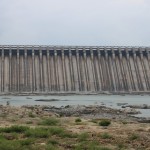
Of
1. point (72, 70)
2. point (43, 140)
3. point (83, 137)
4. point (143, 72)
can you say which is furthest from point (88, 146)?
Result: point (143, 72)

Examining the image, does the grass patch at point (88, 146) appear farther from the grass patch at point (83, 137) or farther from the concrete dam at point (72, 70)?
the concrete dam at point (72, 70)

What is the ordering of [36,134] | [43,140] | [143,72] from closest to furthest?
[43,140]
[36,134]
[143,72]

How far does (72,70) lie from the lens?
110 meters

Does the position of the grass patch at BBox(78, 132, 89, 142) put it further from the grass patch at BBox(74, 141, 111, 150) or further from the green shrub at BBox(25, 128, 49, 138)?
the green shrub at BBox(25, 128, 49, 138)

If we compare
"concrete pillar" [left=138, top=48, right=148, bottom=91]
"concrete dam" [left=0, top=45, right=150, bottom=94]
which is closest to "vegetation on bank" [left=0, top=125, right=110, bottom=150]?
"concrete dam" [left=0, top=45, right=150, bottom=94]

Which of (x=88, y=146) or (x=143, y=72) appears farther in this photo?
(x=143, y=72)

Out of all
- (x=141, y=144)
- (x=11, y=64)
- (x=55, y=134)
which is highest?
(x=11, y=64)

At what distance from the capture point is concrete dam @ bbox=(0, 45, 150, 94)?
346 ft

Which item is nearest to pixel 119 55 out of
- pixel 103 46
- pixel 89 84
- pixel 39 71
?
pixel 103 46

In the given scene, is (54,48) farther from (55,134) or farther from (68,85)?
(55,134)

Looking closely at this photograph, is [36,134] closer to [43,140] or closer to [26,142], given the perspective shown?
[43,140]

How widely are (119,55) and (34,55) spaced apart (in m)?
24.5

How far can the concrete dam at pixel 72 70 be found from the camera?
10538cm

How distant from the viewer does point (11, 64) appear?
108188mm
